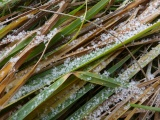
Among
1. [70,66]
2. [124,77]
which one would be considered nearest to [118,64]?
[124,77]

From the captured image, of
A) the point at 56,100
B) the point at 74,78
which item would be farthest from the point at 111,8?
the point at 56,100

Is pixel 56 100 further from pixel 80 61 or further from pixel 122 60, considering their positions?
pixel 122 60

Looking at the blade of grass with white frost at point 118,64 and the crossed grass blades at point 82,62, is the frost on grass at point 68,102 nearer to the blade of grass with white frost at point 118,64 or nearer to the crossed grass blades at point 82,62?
the crossed grass blades at point 82,62

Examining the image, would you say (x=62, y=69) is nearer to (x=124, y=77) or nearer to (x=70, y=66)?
(x=70, y=66)

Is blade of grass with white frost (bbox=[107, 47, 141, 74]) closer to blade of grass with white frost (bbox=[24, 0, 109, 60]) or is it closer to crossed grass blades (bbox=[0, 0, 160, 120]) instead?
crossed grass blades (bbox=[0, 0, 160, 120])

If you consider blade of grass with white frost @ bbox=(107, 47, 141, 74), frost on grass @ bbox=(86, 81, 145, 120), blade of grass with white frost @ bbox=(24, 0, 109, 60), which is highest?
blade of grass with white frost @ bbox=(24, 0, 109, 60)

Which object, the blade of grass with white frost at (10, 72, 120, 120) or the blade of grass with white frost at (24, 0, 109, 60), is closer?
the blade of grass with white frost at (10, 72, 120, 120)

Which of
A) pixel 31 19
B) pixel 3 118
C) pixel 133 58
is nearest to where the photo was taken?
pixel 3 118

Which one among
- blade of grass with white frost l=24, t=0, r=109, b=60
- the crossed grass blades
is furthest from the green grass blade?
blade of grass with white frost l=24, t=0, r=109, b=60
